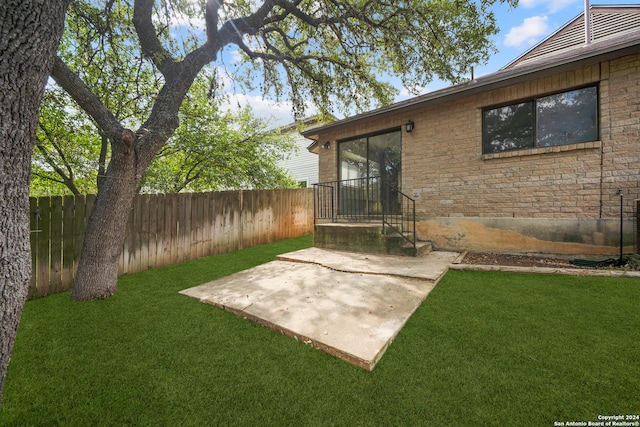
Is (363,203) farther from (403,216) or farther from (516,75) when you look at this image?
(516,75)

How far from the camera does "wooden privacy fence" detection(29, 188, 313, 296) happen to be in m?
3.21

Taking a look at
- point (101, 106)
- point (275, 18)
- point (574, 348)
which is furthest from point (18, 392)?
point (275, 18)

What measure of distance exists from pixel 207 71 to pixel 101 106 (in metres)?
2.99

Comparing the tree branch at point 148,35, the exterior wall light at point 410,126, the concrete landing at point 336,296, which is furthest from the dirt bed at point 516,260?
the tree branch at point 148,35

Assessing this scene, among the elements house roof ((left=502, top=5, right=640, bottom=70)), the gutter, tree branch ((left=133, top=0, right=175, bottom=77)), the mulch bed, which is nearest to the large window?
the gutter

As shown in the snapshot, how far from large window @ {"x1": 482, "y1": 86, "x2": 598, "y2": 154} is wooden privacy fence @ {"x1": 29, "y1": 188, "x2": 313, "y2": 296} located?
5.64m

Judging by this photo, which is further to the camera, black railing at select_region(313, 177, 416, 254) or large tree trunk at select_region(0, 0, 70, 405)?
black railing at select_region(313, 177, 416, 254)

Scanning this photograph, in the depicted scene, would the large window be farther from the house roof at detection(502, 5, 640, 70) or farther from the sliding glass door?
the house roof at detection(502, 5, 640, 70)

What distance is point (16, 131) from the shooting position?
1156 millimetres

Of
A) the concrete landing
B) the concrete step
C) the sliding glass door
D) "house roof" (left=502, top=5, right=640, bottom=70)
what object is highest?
"house roof" (left=502, top=5, right=640, bottom=70)

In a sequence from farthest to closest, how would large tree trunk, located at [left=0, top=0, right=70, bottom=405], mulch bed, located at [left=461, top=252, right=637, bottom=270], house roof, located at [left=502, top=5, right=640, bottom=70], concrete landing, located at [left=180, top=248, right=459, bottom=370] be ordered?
house roof, located at [left=502, top=5, right=640, bottom=70] → mulch bed, located at [left=461, top=252, right=637, bottom=270] → concrete landing, located at [left=180, top=248, right=459, bottom=370] → large tree trunk, located at [left=0, top=0, right=70, bottom=405]

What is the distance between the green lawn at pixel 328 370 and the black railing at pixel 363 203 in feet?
11.4

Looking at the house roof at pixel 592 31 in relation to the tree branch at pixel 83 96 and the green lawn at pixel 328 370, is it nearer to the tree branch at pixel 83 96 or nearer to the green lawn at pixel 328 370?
the green lawn at pixel 328 370

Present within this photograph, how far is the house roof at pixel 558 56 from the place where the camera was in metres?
3.78
